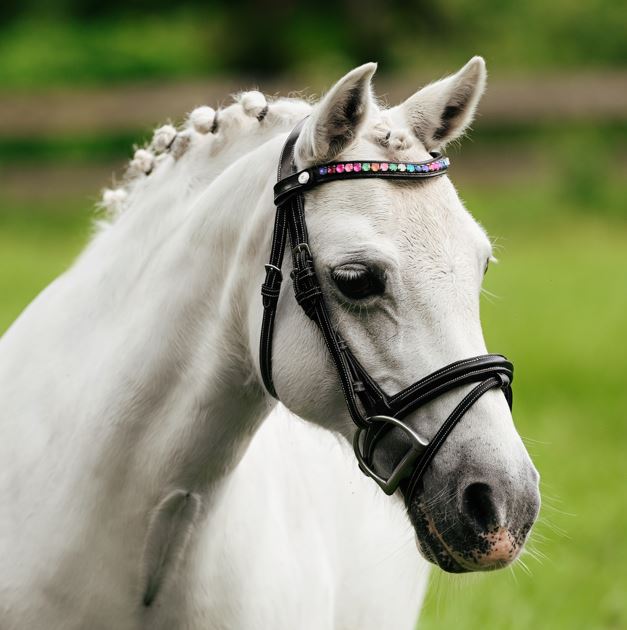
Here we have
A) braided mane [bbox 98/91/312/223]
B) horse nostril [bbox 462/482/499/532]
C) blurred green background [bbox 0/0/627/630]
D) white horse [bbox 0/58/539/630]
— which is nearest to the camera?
horse nostril [bbox 462/482/499/532]

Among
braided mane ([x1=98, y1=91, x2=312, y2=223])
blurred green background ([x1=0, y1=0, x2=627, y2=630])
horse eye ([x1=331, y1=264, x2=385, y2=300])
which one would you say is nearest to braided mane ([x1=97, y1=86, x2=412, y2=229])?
braided mane ([x1=98, y1=91, x2=312, y2=223])

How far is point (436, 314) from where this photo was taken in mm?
2652

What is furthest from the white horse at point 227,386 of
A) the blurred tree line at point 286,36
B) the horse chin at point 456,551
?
the blurred tree line at point 286,36

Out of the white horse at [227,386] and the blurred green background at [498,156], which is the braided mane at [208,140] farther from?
the blurred green background at [498,156]

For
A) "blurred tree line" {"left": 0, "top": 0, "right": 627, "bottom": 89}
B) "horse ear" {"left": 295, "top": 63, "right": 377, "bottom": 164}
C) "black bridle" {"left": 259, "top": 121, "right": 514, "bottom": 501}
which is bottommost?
"blurred tree line" {"left": 0, "top": 0, "right": 627, "bottom": 89}

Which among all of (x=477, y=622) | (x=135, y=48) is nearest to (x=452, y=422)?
(x=477, y=622)

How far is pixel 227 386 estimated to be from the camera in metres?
3.00

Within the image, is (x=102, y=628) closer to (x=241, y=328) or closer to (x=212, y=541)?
(x=212, y=541)

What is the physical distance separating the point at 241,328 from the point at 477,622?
8.58 feet

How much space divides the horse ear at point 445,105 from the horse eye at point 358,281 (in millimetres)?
481

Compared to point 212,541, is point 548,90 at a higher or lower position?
lower

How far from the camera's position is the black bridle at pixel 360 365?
262 cm

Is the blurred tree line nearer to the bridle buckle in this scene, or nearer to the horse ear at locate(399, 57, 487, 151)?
the horse ear at locate(399, 57, 487, 151)

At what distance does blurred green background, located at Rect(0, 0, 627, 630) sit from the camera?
6168mm
